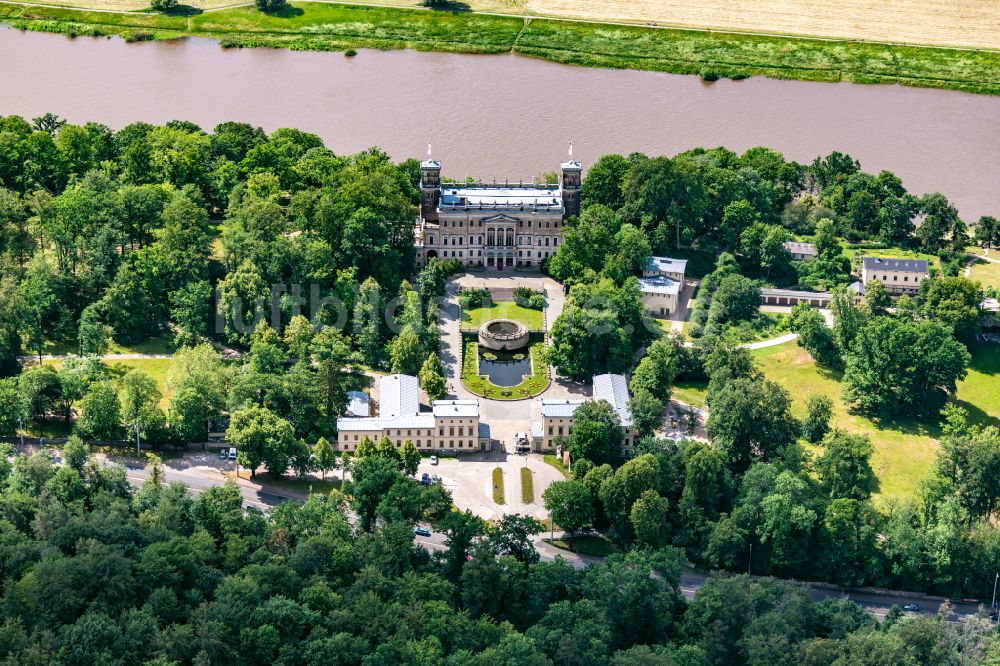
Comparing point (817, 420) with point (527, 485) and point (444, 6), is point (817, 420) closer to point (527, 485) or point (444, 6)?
point (527, 485)

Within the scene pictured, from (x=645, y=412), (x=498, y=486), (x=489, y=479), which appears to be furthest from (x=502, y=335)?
(x=498, y=486)

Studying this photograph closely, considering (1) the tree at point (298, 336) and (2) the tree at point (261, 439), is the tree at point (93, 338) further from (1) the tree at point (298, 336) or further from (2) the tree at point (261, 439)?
(2) the tree at point (261, 439)

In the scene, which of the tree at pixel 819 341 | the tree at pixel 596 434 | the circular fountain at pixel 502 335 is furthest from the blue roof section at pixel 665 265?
the tree at pixel 596 434

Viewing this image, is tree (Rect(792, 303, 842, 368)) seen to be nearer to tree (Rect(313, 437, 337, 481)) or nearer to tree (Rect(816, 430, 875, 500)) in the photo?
tree (Rect(816, 430, 875, 500))

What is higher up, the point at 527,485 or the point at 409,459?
the point at 409,459

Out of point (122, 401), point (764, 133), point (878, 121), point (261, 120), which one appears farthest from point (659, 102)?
point (122, 401)

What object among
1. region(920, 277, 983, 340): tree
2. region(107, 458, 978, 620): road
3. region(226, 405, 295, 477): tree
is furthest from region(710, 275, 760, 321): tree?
region(226, 405, 295, 477): tree
